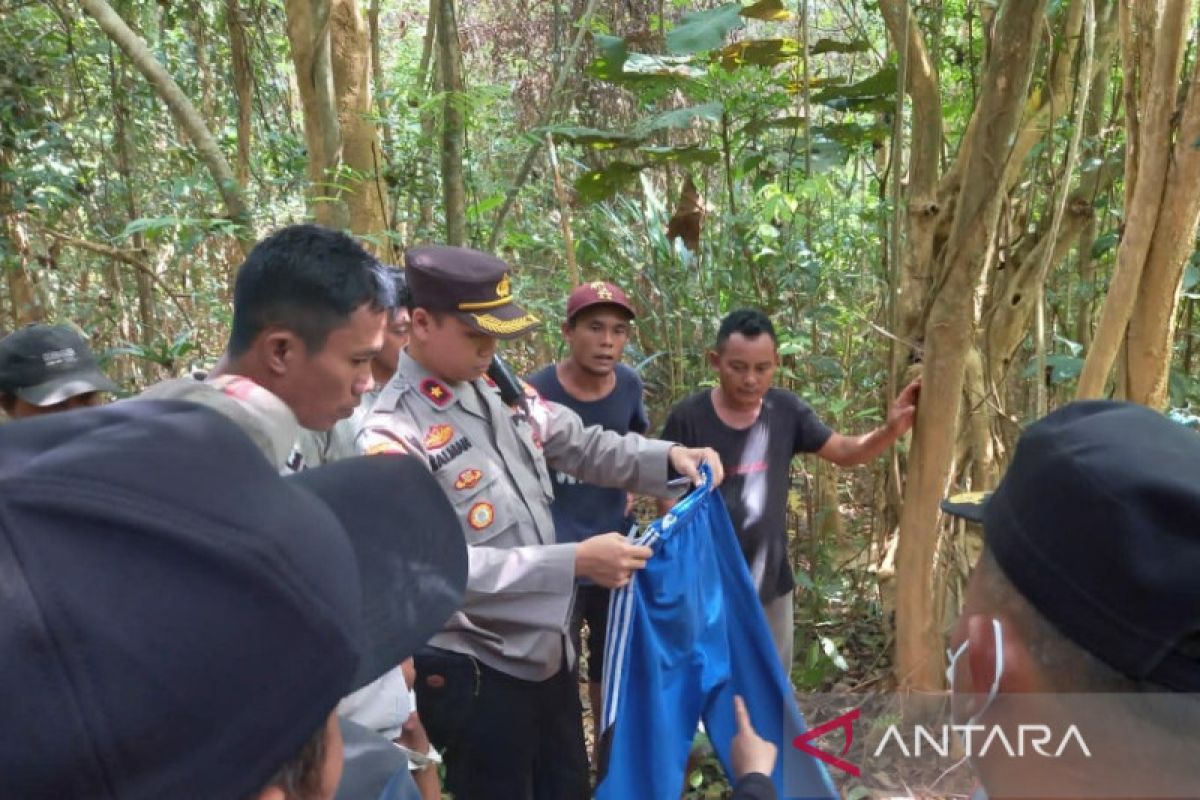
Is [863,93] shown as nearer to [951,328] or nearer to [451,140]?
[951,328]

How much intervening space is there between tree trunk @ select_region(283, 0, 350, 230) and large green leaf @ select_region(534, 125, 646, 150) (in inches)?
33.6

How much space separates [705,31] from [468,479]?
1960 mm

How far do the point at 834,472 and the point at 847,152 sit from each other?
1.47 m

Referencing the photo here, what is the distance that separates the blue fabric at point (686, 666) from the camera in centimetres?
192

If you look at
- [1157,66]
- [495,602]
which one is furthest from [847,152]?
[495,602]

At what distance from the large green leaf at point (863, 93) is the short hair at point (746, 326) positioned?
976mm

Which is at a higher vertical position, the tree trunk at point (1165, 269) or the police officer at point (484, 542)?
the tree trunk at point (1165, 269)

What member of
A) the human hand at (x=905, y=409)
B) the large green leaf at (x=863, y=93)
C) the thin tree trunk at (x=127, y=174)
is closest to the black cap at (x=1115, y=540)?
the human hand at (x=905, y=409)

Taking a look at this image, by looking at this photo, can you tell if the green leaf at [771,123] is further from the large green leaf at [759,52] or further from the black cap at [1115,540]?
the black cap at [1115,540]

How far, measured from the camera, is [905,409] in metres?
2.60

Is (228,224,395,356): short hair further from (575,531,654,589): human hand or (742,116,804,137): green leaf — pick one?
(742,116,804,137): green leaf

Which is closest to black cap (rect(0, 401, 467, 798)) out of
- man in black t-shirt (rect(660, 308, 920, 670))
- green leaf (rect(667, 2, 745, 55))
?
man in black t-shirt (rect(660, 308, 920, 670))

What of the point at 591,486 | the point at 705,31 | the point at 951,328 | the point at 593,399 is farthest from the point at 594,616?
the point at 705,31

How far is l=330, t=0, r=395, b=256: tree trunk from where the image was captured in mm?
3549
